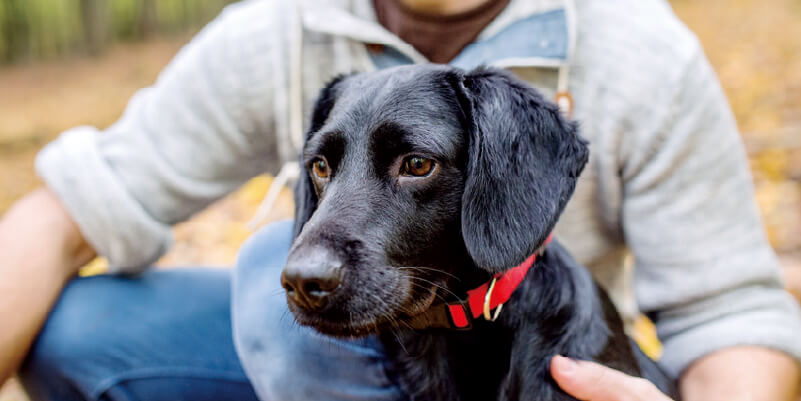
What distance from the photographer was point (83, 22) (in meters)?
12.1

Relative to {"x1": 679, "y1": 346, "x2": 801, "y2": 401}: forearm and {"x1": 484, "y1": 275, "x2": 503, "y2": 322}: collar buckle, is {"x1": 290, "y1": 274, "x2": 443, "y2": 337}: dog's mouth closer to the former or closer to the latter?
{"x1": 484, "y1": 275, "x2": 503, "y2": 322}: collar buckle

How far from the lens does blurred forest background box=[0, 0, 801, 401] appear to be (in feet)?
16.5

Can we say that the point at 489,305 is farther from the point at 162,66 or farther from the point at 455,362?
the point at 162,66

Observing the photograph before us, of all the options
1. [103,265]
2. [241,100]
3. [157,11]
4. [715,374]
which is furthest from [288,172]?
→ [157,11]

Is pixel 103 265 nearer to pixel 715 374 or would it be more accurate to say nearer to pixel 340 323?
pixel 340 323

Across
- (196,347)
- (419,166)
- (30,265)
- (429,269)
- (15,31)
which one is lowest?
(15,31)

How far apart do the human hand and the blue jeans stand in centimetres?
59

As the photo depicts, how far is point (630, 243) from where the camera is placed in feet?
7.82

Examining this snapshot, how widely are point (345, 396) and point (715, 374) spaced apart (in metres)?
1.18

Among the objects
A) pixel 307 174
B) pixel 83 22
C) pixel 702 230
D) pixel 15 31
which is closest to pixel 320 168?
pixel 307 174

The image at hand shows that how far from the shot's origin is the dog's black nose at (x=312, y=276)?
157cm

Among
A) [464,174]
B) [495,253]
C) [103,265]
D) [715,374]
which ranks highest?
[464,174]

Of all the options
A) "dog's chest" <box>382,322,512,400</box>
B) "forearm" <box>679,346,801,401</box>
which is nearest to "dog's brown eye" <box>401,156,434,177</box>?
"dog's chest" <box>382,322,512,400</box>

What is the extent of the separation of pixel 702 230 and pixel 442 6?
1.16m
